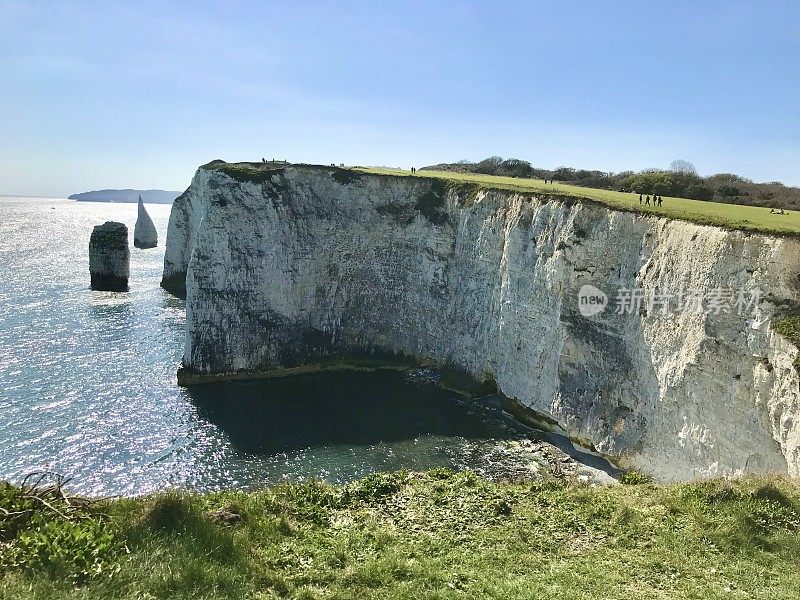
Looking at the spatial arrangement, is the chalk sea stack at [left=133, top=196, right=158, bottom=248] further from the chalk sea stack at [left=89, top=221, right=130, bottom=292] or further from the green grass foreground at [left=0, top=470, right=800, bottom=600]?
the green grass foreground at [left=0, top=470, right=800, bottom=600]

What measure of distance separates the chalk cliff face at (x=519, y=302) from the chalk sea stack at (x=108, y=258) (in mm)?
15537

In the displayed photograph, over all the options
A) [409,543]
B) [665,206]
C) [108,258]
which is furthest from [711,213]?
[108,258]

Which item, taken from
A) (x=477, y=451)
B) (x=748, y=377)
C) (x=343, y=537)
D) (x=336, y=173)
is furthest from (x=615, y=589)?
(x=336, y=173)

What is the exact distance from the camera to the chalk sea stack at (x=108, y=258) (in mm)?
60312

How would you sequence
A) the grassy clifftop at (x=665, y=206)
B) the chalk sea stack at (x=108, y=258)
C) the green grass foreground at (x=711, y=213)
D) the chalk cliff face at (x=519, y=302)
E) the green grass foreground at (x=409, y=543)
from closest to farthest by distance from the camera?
the green grass foreground at (x=409, y=543) < the chalk cliff face at (x=519, y=302) < the green grass foreground at (x=711, y=213) < the grassy clifftop at (x=665, y=206) < the chalk sea stack at (x=108, y=258)

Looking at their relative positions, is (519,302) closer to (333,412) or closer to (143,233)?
(333,412)

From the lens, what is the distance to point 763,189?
3778 centimetres

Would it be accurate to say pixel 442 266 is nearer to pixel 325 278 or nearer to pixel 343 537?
pixel 325 278

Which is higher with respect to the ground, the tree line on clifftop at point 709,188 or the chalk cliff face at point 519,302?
the tree line on clifftop at point 709,188

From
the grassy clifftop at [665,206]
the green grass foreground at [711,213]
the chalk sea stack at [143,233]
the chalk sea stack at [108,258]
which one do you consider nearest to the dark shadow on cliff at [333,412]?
the green grass foreground at [711,213]

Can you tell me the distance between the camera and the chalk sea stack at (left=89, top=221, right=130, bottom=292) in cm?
6031

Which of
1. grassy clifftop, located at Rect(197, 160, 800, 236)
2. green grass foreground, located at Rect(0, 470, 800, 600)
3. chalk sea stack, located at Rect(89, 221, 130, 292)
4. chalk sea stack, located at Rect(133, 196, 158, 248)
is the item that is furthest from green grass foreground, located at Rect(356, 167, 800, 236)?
chalk sea stack, located at Rect(133, 196, 158, 248)

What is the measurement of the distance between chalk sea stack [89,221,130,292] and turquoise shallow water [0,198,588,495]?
15519mm

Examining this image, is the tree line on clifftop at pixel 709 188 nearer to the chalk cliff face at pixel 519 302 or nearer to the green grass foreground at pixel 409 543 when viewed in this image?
the chalk cliff face at pixel 519 302
